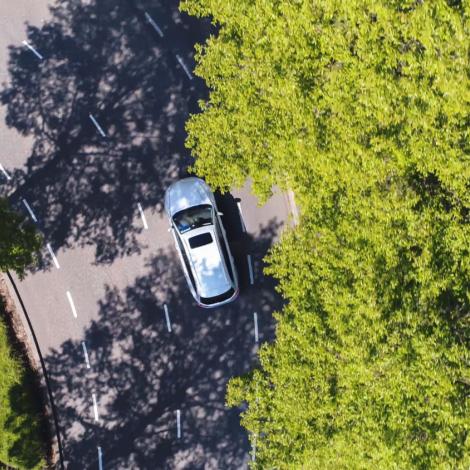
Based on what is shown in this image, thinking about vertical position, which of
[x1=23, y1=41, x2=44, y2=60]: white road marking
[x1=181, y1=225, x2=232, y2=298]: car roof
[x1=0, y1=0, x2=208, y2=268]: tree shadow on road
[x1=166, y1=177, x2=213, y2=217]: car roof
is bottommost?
[x1=181, y1=225, x2=232, y2=298]: car roof

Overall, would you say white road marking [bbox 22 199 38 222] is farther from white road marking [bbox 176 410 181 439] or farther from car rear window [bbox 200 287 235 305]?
white road marking [bbox 176 410 181 439]

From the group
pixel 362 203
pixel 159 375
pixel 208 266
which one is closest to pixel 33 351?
pixel 159 375

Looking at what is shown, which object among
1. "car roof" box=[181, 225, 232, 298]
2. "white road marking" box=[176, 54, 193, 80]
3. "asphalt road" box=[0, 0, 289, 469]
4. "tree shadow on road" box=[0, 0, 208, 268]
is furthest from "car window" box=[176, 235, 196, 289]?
"white road marking" box=[176, 54, 193, 80]

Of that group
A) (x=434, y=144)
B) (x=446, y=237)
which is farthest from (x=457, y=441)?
(x=434, y=144)

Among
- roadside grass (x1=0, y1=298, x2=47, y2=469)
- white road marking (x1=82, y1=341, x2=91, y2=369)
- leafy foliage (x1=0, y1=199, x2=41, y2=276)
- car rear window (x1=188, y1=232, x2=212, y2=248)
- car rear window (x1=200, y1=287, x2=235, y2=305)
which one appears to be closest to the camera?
leafy foliage (x1=0, y1=199, x2=41, y2=276)

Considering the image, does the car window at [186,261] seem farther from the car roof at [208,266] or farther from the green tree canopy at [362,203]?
the green tree canopy at [362,203]

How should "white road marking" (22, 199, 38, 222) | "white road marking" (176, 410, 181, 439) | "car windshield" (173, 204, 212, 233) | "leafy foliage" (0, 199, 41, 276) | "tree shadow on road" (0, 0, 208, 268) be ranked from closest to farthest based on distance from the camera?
"leafy foliage" (0, 199, 41, 276), "car windshield" (173, 204, 212, 233), "tree shadow on road" (0, 0, 208, 268), "white road marking" (22, 199, 38, 222), "white road marking" (176, 410, 181, 439)

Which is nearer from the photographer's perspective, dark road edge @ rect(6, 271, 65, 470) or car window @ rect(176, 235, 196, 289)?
car window @ rect(176, 235, 196, 289)

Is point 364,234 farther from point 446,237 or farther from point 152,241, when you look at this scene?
point 152,241
